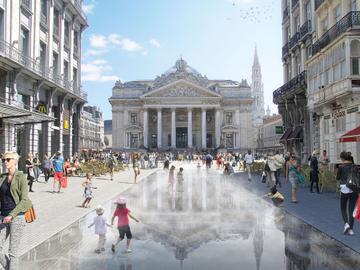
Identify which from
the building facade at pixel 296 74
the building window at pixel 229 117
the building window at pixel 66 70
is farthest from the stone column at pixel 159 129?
the building window at pixel 66 70

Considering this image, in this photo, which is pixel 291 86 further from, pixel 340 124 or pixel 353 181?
pixel 353 181

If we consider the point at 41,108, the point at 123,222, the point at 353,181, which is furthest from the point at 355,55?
the point at 41,108

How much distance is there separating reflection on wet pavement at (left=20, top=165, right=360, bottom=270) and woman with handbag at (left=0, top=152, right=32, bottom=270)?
3.61 ft

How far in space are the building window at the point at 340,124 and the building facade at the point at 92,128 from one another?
8749 cm

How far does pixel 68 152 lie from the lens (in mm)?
38594

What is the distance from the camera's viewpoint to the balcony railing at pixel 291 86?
30875 mm

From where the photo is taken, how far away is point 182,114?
319ft

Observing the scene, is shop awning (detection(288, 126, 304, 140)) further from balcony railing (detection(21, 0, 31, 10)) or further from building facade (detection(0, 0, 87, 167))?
balcony railing (detection(21, 0, 31, 10))

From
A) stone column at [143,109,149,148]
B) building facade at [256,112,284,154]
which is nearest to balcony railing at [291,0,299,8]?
stone column at [143,109,149,148]

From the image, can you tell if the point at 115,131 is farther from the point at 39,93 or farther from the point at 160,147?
the point at 39,93

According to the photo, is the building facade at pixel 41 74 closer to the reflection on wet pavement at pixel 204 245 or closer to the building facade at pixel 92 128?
the reflection on wet pavement at pixel 204 245

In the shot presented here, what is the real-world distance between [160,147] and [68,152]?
178 feet

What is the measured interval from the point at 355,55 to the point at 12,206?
19253 millimetres

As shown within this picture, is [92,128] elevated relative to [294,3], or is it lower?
lower
